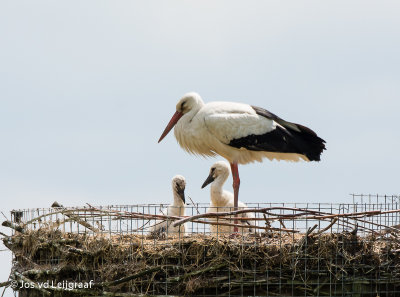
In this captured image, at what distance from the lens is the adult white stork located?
26.5 feet

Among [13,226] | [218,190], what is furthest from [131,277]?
[218,190]

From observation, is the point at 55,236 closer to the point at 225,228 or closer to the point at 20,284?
the point at 20,284

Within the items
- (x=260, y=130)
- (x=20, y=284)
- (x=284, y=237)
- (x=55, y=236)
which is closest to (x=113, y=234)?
(x=55, y=236)

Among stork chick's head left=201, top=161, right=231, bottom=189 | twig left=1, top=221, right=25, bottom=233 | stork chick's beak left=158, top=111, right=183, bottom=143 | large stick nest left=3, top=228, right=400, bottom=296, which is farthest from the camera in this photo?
stork chick's beak left=158, top=111, right=183, bottom=143

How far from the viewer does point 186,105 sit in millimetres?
8531

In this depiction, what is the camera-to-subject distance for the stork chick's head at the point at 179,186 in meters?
7.79

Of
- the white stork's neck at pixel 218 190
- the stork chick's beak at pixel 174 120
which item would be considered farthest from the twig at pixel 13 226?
the stork chick's beak at pixel 174 120

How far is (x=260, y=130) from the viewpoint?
8.10 meters

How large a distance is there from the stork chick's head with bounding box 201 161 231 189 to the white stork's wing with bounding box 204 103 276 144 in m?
0.29

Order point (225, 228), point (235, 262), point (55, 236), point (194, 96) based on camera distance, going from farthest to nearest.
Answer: point (194, 96) < point (225, 228) < point (55, 236) < point (235, 262)

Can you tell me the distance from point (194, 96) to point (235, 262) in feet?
9.85

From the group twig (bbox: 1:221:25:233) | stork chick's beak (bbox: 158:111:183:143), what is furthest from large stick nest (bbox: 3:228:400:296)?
stork chick's beak (bbox: 158:111:183:143)

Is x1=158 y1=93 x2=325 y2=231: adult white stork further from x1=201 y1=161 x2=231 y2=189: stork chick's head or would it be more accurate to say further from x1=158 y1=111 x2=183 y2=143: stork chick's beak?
x1=158 y1=111 x2=183 y2=143: stork chick's beak

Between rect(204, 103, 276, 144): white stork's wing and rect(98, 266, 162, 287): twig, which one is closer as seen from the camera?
rect(98, 266, 162, 287): twig
